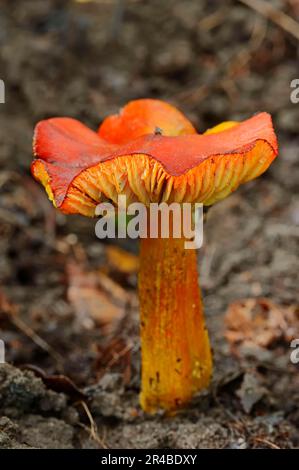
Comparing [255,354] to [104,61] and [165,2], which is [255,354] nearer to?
[104,61]

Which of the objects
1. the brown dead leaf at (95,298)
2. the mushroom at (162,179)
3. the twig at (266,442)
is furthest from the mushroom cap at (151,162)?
the brown dead leaf at (95,298)

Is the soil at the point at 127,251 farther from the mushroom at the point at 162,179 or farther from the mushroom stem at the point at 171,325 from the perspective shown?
the mushroom at the point at 162,179

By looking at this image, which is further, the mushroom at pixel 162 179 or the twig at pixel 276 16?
the twig at pixel 276 16

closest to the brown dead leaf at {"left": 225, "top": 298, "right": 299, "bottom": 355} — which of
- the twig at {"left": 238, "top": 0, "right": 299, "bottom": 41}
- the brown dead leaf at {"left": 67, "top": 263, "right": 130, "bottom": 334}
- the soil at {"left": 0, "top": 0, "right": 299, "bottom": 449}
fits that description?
the soil at {"left": 0, "top": 0, "right": 299, "bottom": 449}
